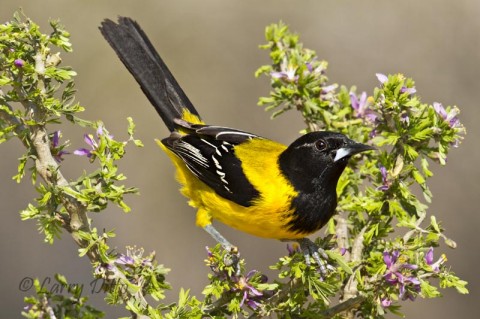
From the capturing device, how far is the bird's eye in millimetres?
3381

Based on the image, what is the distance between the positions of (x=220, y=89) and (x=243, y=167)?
4.29 metres

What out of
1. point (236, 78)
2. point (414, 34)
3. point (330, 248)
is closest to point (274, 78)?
point (330, 248)

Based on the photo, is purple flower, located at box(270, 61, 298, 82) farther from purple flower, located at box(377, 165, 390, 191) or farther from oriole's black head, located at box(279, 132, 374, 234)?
purple flower, located at box(377, 165, 390, 191)

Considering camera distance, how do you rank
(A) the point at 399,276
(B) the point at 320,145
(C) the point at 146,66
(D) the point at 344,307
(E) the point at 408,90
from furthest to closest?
(C) the point at 146,66 < (B) the point at 320,145 < (E) the point at 408,90 < (D) the point at 344,307 < (A) the point at 399,276

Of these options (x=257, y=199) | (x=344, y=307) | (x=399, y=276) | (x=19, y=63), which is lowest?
(x=344, y=307)

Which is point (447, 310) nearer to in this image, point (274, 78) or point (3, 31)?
point (274, 78)

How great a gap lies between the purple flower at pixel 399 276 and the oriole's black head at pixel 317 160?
660 mm

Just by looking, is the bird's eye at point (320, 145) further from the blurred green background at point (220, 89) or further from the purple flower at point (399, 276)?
the blurred green background at point (220, 89)

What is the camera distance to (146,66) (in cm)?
414

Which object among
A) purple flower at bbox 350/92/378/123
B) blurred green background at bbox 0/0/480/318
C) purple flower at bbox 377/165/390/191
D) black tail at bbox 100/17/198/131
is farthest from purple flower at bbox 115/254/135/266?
blurred green background at bbox 0/0/480/318

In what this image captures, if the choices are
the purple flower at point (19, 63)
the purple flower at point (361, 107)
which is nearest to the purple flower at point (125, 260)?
the purple flower at point (19, 63)

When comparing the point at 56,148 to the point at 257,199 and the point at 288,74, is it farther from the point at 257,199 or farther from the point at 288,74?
the point at 288,74

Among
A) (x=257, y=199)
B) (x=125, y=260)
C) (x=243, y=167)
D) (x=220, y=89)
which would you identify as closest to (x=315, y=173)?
(x=257, y=199)

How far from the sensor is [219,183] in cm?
366
